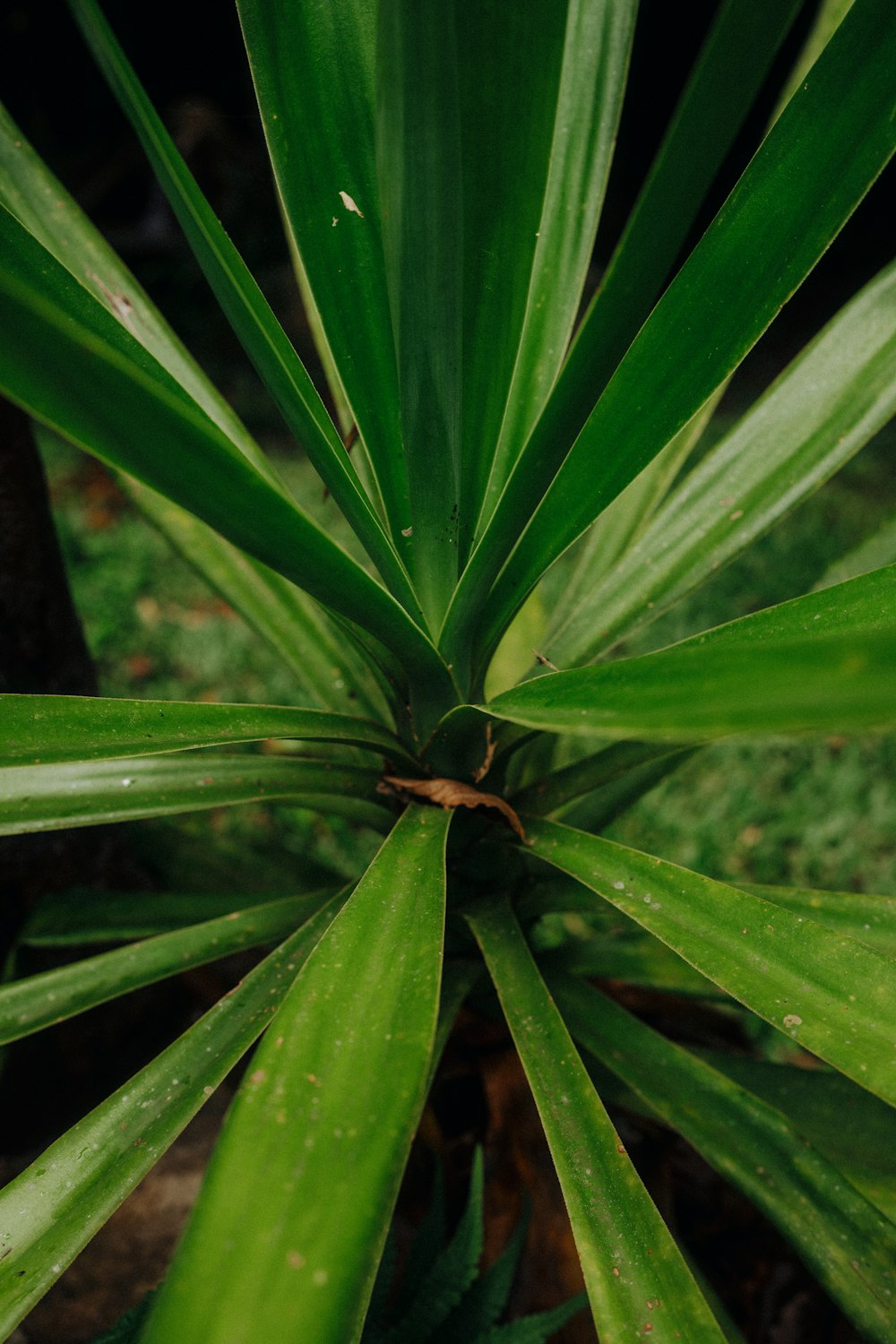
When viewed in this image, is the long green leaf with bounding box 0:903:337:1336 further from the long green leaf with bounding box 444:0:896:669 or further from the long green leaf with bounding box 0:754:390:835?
the long green leaf with bounding box 444:0:896:669

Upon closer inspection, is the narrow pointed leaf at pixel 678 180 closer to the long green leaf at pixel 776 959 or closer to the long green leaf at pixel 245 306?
the long green leaf at pixel 245 306

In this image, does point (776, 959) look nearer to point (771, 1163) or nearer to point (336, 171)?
point (771, 1163)

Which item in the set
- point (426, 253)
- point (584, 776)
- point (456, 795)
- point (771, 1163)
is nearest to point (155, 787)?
point (456, 795)

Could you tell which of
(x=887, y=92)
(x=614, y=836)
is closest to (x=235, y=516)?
(x=887, y=92)

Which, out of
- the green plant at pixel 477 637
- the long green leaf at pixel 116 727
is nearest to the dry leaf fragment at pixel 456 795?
the green plant at pixel 477 637

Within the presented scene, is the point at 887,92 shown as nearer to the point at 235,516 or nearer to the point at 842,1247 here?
the point at 235,516
